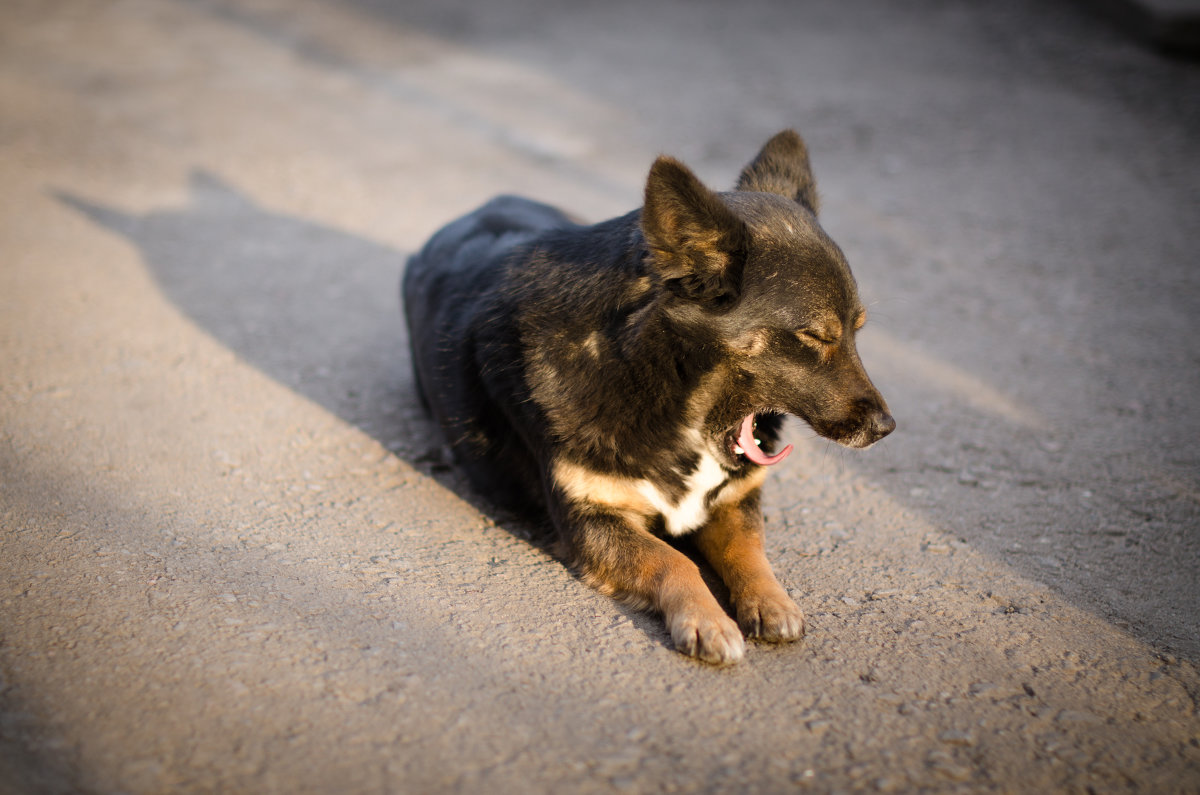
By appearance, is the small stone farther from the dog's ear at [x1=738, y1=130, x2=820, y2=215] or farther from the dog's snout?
the dog's ear at [x1=738, y1=130, x2=820, y2=215]

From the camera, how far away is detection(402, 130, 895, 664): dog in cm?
278

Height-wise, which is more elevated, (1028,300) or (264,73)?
(1028,300)

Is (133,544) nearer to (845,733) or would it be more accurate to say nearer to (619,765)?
(619,765)

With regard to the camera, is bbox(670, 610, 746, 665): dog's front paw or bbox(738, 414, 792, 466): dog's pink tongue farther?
bbox(738, 414, 792, 466): dog's pink tongue

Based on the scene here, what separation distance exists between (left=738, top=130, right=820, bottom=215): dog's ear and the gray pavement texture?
1.39 metres

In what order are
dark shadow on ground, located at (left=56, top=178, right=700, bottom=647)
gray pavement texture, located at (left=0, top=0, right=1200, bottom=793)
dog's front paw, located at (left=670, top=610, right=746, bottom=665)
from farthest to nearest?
1. dark shadow on ground, located at (left=56, top=178, right=700, bottom=647)
2. dog's front paw, located at (left=670, top=610, right=746, bottom=665)
3. gray pavement texture, located at (left=0, top=0, right=1200, bottom=793)

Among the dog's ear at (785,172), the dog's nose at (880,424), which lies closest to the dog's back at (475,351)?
the dog's ear at (785,172)

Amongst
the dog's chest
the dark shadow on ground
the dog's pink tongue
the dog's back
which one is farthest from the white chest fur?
the dog's back

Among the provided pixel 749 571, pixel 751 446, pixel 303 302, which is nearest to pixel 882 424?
pixel 751 446

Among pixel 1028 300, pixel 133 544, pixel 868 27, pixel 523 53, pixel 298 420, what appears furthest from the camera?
pixel 868 27

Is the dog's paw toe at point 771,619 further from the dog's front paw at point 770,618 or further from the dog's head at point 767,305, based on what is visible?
the dog's head at point 767,305

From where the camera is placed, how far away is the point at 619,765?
2271mm

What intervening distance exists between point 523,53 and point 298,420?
Result: 24.0 ft

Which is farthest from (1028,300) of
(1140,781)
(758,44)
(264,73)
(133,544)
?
(264,73)
